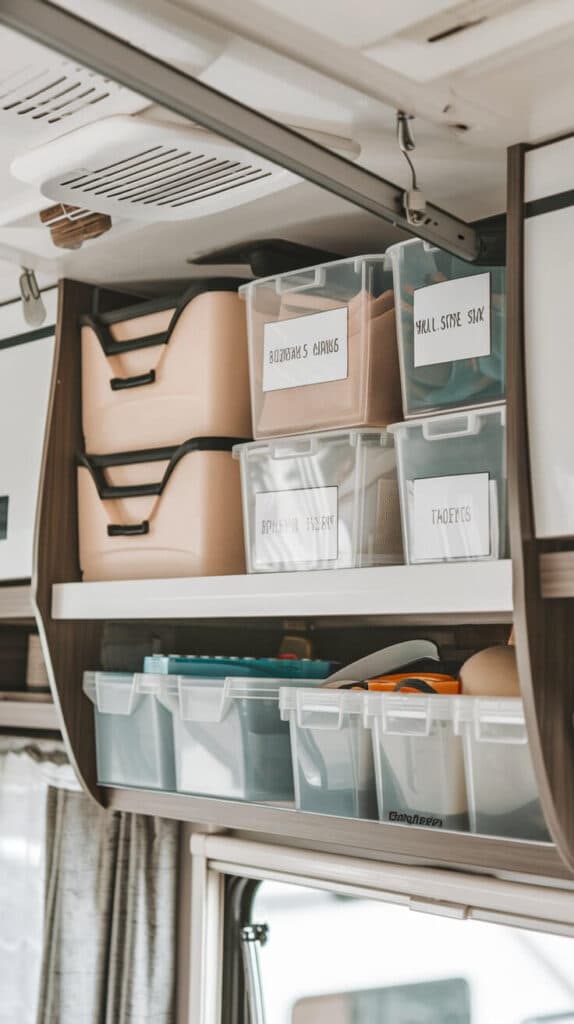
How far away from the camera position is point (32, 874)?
2.07m

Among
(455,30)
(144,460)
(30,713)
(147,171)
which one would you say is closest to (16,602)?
(30,713)

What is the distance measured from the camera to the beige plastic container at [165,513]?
1.52 metres

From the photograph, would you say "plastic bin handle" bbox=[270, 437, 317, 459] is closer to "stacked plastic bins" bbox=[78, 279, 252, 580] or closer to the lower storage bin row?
"stacked plastic bins" bbox=[78, 279, 252, 580]

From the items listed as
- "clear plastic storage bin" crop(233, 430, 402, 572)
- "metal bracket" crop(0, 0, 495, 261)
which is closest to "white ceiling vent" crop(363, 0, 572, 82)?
"metal bracket" crop(0, 0, 495, 261)

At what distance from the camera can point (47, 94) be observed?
1.13 m

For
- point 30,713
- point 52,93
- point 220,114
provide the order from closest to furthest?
point 220,114, point 52,93, point 30,713

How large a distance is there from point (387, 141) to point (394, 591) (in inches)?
19.7

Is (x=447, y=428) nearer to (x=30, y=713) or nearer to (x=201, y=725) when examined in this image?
(x=201, y=725)

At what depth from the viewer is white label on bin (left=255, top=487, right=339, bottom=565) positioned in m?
1.39

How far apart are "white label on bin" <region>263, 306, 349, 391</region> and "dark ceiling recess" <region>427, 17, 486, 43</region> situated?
439 millimetres

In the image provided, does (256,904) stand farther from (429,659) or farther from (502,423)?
(502,423)

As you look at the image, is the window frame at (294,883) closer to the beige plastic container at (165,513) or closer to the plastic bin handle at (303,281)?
the beige plastic container at (165,513)

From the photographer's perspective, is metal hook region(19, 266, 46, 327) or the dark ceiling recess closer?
the dark ceiling recess

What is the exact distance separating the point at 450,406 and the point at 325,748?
453mm
